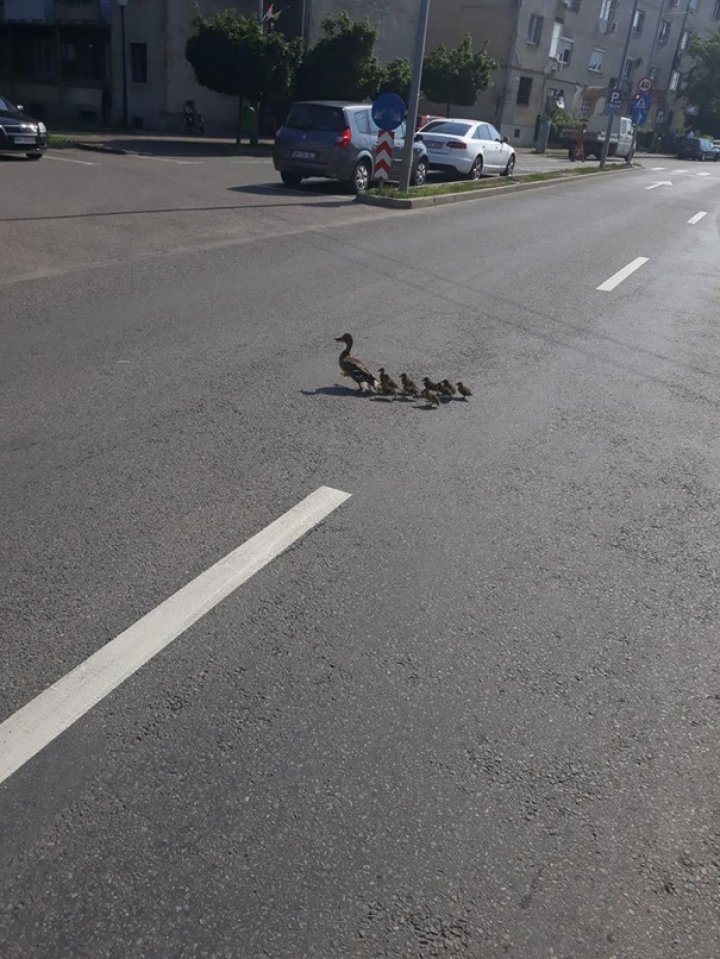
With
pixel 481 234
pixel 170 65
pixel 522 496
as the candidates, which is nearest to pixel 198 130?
pixel 170 65

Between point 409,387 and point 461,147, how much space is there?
20085 millimetres

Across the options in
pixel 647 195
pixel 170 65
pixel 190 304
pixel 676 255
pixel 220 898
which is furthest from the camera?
pixel 170 65

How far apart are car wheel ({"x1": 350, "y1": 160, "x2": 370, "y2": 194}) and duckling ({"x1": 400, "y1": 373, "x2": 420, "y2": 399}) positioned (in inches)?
555

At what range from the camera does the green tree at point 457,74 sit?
43.4 meters

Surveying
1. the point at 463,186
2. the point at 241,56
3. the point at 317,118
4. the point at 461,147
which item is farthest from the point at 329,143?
the point at 241,56

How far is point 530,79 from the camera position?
2140 inches

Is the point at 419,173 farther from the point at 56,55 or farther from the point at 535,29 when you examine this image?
the point at 535,29

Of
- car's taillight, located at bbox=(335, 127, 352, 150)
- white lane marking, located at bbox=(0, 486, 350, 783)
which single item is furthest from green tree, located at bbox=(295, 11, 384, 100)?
white lane marking, located at bbox=(0, 486, 350, 783)

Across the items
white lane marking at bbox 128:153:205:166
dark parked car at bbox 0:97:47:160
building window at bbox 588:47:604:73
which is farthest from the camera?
building window at bbox 588:47:604:73

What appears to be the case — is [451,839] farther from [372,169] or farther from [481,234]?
[372,169]

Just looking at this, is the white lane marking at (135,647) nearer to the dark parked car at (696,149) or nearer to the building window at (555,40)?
the building window at (555,40)

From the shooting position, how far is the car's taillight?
19.1m

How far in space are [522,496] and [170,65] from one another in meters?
35.0

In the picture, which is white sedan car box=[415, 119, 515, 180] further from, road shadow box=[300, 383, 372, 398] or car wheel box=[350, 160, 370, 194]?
road shadow box=[300, 383, 372, 398]
